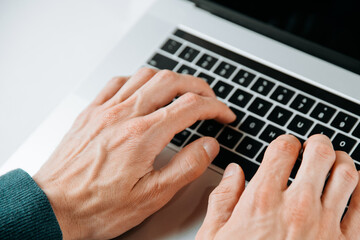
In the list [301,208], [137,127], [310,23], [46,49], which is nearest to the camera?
[301,208]

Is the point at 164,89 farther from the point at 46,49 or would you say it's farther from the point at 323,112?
the point at 46,49

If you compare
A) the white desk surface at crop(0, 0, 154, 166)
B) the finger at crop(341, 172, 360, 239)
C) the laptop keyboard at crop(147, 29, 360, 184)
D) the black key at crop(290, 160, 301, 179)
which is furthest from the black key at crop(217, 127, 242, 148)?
the white desk surface at crop(0, 0, 154, 166)

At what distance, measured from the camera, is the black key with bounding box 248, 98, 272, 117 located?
31.2 inches

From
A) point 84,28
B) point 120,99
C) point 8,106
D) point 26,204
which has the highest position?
point 84,28

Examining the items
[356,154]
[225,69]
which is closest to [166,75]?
[225,69]

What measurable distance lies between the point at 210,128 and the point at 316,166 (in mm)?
200

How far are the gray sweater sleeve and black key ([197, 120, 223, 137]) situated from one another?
0.90 feet

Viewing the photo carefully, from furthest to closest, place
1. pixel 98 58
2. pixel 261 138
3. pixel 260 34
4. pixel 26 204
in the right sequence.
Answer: pixel 98 58 → pixel 260 34 → pixel 261 138 → pixel 26 204

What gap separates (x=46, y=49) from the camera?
1.03 metres

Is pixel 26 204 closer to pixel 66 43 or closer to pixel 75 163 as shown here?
pixel 75 163

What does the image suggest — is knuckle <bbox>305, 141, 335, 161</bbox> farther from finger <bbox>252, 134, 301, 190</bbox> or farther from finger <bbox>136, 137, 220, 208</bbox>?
finger <bbox>136, 137, 220, 208</bbox>

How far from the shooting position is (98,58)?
1011 mm

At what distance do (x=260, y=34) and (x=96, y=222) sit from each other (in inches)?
18.4

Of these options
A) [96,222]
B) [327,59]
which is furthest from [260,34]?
[96,222]
